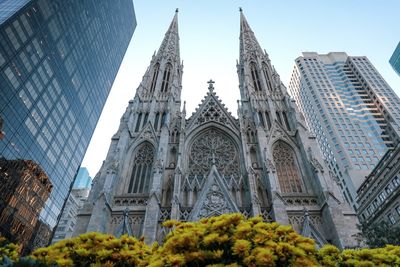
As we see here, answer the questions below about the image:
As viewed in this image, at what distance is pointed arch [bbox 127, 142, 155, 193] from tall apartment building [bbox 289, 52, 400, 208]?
1759 inches

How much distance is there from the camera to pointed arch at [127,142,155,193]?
82.7ft

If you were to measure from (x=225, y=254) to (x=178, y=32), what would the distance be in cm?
4888

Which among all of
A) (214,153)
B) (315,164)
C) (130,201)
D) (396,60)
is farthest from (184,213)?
(396,60)

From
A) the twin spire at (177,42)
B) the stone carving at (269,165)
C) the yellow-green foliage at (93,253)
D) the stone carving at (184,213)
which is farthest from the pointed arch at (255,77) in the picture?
the yellow-green foliage at (93,253)

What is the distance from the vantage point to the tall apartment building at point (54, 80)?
34.0 meters

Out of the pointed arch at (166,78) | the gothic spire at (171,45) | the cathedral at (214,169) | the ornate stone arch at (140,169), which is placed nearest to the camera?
the cathedral at (214,169)

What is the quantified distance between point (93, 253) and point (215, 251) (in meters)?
2.72

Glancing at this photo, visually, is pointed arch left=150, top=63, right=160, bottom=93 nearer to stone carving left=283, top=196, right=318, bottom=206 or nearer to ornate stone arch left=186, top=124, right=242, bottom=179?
ornate stone arch left=186, top=124, right=242, bottom=179

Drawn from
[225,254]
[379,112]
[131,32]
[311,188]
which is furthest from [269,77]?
[131,32]

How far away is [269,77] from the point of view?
118 feet

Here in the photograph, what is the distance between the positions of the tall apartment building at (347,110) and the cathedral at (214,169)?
34561mm

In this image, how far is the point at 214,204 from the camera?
22203mm

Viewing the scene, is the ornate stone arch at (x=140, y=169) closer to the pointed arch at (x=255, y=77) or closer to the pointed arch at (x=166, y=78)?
the pointed arch at (x=166, y=78)

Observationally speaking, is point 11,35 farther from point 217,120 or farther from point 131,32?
point 131,32
